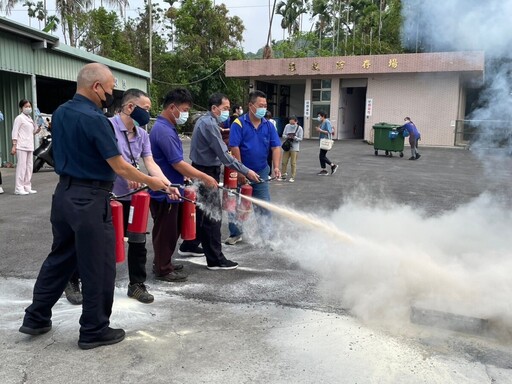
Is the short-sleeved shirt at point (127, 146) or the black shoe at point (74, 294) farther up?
the short-sleeved shirt at point (127, 146)

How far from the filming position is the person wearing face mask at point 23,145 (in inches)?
372

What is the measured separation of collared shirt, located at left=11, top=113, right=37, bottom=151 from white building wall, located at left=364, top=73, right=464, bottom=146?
64.0 feet

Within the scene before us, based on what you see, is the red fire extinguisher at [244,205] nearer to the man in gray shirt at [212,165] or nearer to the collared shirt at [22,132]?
the man in gray shirt at [212,165]

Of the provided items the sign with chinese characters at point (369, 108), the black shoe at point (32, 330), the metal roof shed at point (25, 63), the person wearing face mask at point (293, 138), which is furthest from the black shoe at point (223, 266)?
the sign with chinese characters at point (369, 108)

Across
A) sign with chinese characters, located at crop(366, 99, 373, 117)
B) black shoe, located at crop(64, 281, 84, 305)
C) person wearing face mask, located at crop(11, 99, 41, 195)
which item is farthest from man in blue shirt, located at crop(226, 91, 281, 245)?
sign with chinese characters, located at crop(366, 99, 373, 117)

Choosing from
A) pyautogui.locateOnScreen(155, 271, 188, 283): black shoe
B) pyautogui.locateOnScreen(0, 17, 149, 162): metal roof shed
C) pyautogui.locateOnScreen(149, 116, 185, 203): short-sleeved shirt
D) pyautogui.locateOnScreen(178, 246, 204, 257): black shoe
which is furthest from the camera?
pyautogui.locateOnScreen(0, 17, 149, 162): metal roof shed

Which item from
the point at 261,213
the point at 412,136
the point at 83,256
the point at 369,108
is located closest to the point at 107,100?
the point at 83,256

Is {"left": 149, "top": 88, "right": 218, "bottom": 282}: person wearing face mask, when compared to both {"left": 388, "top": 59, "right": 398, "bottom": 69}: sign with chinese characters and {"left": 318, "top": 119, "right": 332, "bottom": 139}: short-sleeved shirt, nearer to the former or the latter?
{"left": 318, "top": 119, "right": 332, "bottom": 139}: short-sleeved shirt

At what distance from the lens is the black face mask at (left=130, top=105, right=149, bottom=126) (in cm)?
414

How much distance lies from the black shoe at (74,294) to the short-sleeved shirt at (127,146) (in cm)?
92

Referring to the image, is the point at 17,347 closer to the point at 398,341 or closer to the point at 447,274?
the point at 398,341

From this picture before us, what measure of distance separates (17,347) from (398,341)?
8.98 feet

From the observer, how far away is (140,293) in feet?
13.7

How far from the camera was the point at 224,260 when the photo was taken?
5184 millimetres
